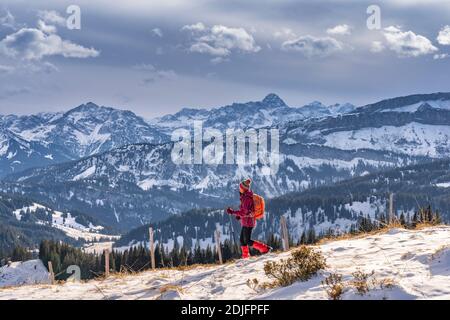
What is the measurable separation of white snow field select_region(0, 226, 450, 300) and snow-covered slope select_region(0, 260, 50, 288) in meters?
153

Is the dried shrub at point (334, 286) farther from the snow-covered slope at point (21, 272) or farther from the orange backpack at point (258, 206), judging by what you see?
the snow-covered slope at point (21, 272)

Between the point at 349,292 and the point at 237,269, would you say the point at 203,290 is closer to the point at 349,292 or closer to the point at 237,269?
the point at 237,269

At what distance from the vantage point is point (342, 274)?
550 inches

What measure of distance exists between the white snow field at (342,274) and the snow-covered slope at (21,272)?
152629 millimetres

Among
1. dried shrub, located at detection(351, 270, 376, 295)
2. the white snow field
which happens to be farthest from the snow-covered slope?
dried shrub, located at detection(351, 270, 376, 295)

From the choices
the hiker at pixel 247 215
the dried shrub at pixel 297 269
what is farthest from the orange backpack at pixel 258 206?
the dried shrub at pixel 297 269

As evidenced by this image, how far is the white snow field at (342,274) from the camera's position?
1204 centimetres

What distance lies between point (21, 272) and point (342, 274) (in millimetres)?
167693

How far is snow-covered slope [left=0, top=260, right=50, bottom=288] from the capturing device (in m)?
163

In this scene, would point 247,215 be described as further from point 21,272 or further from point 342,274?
point 21,272

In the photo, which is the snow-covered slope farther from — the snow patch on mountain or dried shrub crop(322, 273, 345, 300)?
dried shrub crop(322, 273, 345, 300)
